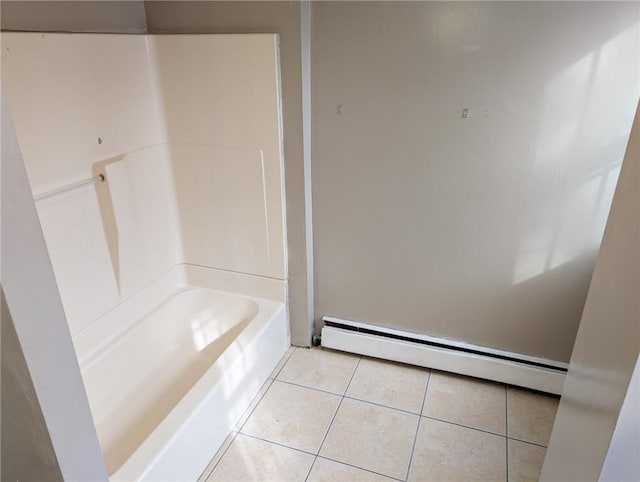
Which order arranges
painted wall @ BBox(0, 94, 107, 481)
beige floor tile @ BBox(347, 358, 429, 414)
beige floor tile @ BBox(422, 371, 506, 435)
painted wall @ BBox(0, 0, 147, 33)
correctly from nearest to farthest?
1. painted wall @ BBox(0, 94, 107, 481)
2. painted wall @ BBox(0, 0, 147, 33)
3. beige floor tile @ BBox(422, 371, 506, 435)
4. beige floor tile @ BBox(347, 358, 429, 414)

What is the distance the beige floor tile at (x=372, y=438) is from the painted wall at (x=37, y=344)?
3.67 ft

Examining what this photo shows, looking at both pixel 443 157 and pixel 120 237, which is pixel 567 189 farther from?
pixel 120 237

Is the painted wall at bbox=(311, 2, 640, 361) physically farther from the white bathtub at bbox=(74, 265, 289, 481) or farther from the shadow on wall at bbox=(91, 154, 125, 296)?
the shadow on wall at bbox=(91, 154, 125, 296)

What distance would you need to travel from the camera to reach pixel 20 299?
0.68 metres

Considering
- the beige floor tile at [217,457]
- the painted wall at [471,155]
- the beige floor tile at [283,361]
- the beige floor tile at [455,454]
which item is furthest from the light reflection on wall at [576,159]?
the beige floor tile at [217,457]

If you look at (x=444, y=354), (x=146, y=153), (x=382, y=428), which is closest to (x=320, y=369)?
(x=382, y=428)

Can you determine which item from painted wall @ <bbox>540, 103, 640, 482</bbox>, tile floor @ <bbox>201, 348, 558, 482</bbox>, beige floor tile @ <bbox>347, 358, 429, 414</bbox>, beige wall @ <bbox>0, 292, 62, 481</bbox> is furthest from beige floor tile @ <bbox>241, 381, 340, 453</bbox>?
beige wall @ <bbox>0, 292, 62, 481</bbox>

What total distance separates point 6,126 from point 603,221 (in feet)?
6.05

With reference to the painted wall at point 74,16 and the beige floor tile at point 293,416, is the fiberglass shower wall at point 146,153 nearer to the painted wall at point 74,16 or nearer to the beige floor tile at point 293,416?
the painted wall at point 74,16

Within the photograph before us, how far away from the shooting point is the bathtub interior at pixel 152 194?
1632mm

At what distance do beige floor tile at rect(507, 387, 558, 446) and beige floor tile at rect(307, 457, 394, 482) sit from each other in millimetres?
606

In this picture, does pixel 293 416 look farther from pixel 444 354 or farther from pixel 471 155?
pixel 471 155

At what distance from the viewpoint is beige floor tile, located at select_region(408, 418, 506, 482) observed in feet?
5.60

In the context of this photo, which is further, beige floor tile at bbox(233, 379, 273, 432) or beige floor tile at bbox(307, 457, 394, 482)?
beige floor tile at bbox(233, 379, 273, 432)
